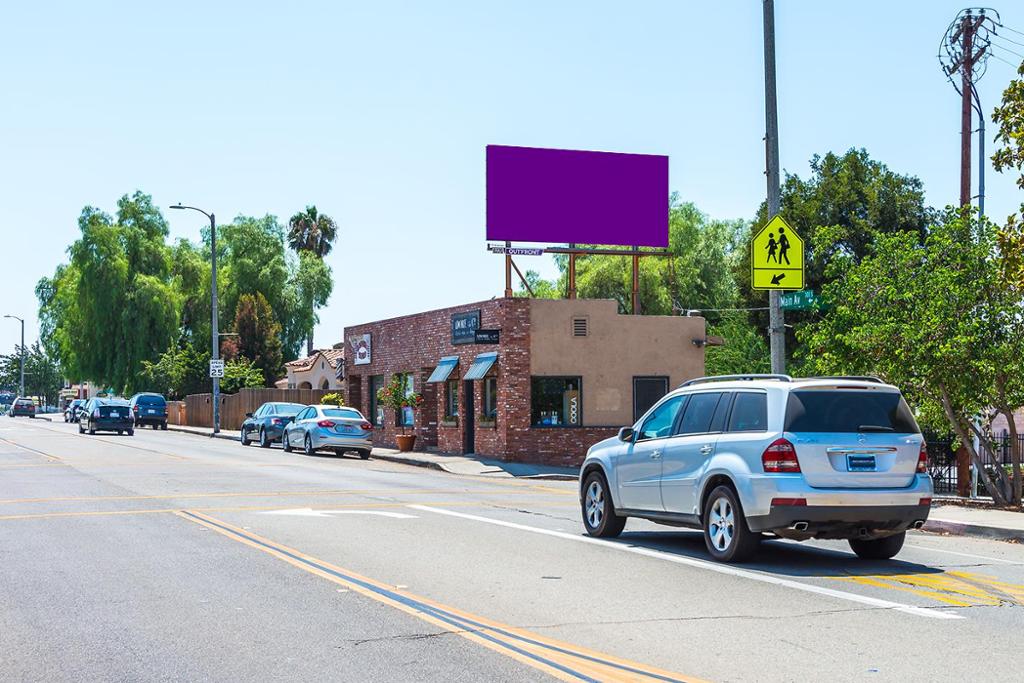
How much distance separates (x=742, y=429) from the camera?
1200 cm

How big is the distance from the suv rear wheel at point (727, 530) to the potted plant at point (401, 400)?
81.8 feet

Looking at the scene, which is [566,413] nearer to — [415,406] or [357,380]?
[415,406]

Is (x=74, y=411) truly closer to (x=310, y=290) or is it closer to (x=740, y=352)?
(x=310, y=290)

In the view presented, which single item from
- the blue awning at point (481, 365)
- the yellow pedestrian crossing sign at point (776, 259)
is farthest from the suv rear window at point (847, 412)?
the blue awning at point (481, 365)

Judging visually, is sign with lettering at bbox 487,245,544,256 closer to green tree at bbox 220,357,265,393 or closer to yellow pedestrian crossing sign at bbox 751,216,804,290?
yellow pedestrian crossing sign at bbox 751,216,804,290

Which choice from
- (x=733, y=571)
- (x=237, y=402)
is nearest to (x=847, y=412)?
(x=733, y=571)

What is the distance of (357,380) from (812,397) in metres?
34.3

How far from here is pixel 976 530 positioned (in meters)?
15.2

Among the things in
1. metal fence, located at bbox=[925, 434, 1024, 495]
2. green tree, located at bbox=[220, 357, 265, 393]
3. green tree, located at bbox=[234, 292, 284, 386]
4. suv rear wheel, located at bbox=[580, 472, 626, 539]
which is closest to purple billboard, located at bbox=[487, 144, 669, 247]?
metal fence, located at bbox=[925, 434, 1024, 495]

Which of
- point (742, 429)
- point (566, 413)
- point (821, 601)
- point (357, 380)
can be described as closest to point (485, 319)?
point (566, 413)

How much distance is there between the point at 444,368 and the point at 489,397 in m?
2.18

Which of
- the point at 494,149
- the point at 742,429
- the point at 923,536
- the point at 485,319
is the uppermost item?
the point at 494,149

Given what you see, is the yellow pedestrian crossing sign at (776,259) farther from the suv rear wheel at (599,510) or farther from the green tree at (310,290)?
the green tree at (310,290)

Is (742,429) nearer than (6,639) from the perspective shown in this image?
No
